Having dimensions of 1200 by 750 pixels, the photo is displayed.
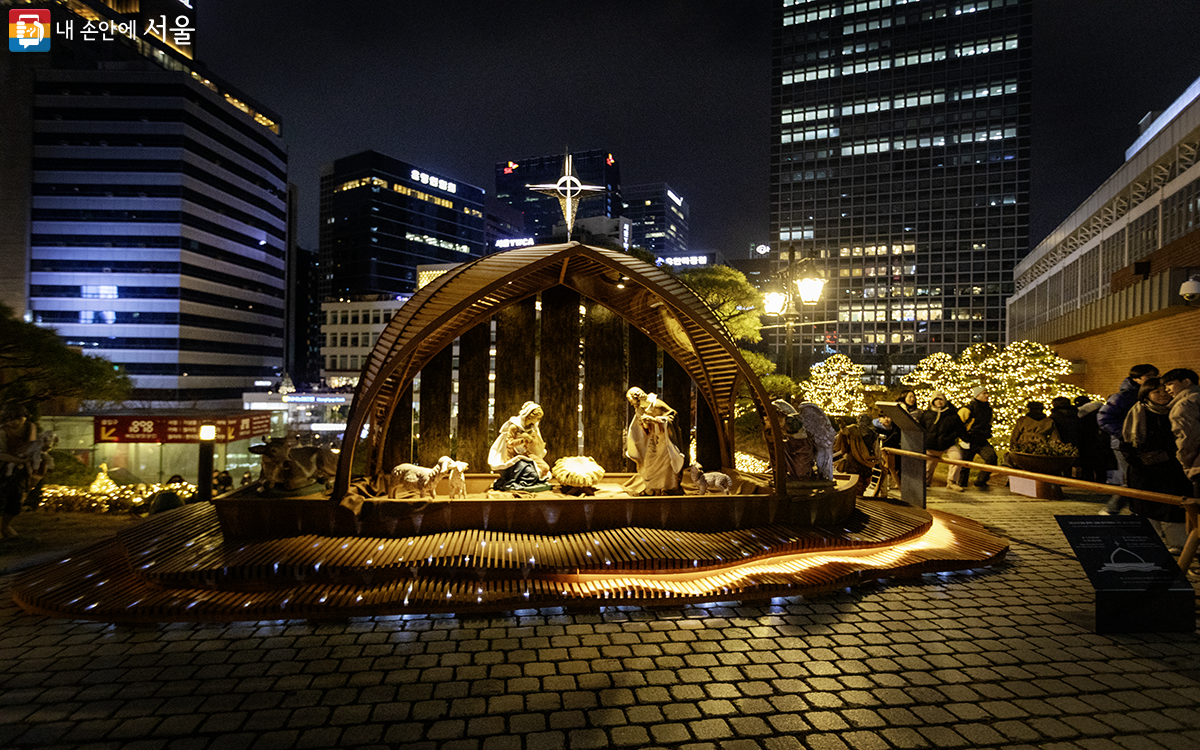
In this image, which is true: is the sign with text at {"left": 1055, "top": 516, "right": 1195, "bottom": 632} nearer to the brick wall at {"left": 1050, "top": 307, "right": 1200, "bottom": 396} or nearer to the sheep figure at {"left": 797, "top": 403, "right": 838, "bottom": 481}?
the sheep figure at {"left": 797, "top": 403, "right": 838, "bottom": 481}

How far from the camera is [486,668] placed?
450 centimetres

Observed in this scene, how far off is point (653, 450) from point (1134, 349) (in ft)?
50.0

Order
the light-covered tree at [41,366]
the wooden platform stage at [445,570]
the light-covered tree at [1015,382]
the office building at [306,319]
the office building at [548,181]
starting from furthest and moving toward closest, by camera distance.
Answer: the office building at [548,181], the office building at [306,319], the light-covered tree at [1015,382], the light-covered tree at [41,366], the wooden platform stage at [445,570]

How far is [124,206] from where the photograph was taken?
56000 millimetres

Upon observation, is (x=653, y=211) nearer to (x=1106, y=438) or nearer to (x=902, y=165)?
(x=902, y=165)

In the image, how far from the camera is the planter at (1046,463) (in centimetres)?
1179

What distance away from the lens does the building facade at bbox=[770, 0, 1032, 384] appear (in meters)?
65.4

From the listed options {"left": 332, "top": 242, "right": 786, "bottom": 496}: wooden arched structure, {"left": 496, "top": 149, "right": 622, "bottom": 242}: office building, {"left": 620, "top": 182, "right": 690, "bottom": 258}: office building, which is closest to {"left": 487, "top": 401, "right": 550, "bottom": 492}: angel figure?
{"left": 332, "top": 242, "right": 786, "bottom": 496}: wooden arched structure

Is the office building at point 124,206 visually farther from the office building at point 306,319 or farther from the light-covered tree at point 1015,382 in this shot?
the light-covered tree at point 1015,382

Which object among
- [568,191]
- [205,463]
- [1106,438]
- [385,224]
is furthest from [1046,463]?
[385,224]

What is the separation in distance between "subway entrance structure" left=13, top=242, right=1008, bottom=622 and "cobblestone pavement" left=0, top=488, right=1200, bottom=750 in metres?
0.27

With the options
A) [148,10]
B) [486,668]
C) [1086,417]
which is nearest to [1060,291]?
[1086,417]

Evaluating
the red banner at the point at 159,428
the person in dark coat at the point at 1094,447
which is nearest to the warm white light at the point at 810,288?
the person in dark coat at the point at 1094,447

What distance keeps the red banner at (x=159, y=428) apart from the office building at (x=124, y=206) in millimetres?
47451
